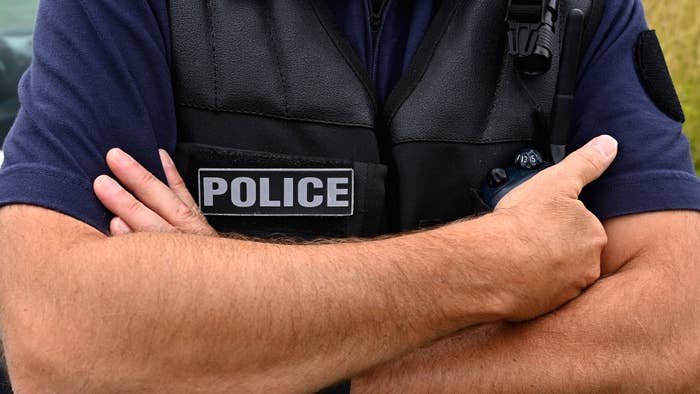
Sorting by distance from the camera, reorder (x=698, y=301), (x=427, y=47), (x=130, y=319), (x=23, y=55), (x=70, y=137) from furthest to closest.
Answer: (x=23, y=55) < (x=427, y=47) < (x=698, y=301) < (x=70, y=137) < (x=130, y=319)

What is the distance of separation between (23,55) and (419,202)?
1.63m

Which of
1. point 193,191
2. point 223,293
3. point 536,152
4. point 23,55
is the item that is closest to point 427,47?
point 536,152

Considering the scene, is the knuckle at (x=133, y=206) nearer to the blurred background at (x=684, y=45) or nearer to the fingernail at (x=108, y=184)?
the fingernail at (x=108, y=184)

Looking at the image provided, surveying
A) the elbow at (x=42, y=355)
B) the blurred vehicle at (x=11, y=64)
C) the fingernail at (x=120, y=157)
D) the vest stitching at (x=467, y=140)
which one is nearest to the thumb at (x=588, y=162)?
the vest stitching at (x=467, y=140)

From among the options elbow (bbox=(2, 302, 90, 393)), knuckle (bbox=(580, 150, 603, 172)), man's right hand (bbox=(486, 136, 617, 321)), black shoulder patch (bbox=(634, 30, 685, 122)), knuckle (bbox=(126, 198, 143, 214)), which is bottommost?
elbow (bbox=(2, 302, 90, 393))

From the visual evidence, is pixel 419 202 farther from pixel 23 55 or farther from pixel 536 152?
pixel 23 55

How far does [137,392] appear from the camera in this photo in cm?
125

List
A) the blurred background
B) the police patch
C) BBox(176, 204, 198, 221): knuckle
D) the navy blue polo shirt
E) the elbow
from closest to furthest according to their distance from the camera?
the elbow
the navy blue polo shirt
BBox(176, 204, 198, 221): knuckle
the police patch
the blurred background

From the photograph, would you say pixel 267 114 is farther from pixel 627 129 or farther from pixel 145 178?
pixel 627 129

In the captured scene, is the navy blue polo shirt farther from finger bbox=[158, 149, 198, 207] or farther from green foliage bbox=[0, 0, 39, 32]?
green foliage bbox=[0, 0, 39, 32]

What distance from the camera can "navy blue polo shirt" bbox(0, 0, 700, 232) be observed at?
4.40 feet

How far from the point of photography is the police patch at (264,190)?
5.09 feet

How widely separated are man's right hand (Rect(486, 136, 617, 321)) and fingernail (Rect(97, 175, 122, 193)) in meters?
0.65

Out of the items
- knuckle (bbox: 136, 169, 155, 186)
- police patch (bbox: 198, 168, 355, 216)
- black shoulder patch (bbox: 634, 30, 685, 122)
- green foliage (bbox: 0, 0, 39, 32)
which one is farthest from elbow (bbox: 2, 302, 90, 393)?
green foliage (bbox: 0, 0, 39, 32)
